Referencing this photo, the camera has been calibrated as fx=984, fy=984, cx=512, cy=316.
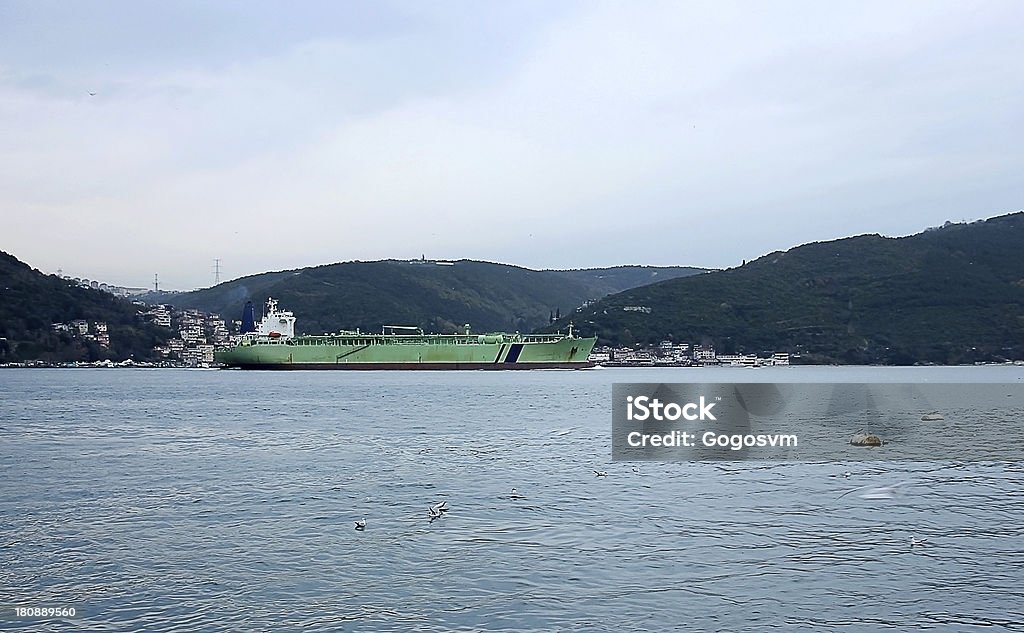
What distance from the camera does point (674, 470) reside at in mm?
23062

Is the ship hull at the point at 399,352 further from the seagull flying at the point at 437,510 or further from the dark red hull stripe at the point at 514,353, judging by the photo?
the seagull flying at the point at 437,510

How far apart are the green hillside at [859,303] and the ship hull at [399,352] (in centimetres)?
4275

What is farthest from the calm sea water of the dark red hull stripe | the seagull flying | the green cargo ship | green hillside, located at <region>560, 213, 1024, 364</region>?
green hillside, located at <region>560, 213, 1024, 364</region>

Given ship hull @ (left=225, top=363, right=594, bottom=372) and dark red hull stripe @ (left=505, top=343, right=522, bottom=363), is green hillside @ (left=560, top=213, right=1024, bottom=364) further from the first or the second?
dark red hull stripe @ (left=505, top=343, right=522, bottom=363)

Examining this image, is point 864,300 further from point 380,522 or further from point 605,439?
point 380,522

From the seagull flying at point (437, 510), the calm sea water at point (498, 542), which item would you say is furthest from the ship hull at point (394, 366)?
the seagull flying at point (437, 510)

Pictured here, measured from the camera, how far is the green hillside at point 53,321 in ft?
447

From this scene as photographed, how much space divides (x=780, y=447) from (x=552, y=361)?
281 ft

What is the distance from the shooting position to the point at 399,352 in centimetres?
10862

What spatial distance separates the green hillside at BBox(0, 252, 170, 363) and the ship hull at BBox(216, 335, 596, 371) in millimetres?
39436

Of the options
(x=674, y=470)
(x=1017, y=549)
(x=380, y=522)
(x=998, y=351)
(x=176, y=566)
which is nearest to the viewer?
(x=176, y=566)

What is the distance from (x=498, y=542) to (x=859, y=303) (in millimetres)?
138266

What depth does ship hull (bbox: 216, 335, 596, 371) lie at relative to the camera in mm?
106188

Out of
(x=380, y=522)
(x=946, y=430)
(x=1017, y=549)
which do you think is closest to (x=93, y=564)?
(x=380, y=522)
